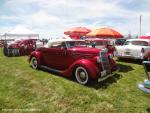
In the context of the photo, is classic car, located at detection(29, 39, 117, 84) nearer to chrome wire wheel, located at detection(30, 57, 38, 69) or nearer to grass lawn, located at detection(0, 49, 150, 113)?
chrome wire wheel, located at detection(30, 57, 38, 69)

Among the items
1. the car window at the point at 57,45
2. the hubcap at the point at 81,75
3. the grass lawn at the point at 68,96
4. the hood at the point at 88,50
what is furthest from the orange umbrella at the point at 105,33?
the hubcap at the point at 81,75

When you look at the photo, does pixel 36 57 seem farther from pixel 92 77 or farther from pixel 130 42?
pixel 130 42

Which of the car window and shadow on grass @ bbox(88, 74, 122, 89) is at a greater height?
the car window

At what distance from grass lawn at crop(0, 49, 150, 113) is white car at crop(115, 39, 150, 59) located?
3740 mm

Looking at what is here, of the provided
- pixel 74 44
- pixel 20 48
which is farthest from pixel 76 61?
pixel 20 48

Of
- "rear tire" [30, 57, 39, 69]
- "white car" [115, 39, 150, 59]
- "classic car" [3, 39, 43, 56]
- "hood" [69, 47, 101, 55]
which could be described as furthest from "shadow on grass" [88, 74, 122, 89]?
"classic car" [3, 39, 43, 56]

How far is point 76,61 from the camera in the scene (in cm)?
757

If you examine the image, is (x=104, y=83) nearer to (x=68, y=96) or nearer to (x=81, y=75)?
(x=81, y=75)

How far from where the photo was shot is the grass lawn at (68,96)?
5215 millimetres

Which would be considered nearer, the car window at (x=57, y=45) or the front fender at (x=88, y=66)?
the front fender at (x=88, y=66)

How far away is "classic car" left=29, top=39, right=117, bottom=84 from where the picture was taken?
717 centimetres

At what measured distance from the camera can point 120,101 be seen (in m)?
5.68

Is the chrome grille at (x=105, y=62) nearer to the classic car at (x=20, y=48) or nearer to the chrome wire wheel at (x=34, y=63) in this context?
the chrome wire wheel at (x=34, y=63)

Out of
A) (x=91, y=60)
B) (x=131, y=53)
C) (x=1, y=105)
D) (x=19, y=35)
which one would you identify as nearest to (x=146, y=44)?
(x=131, y=53)
